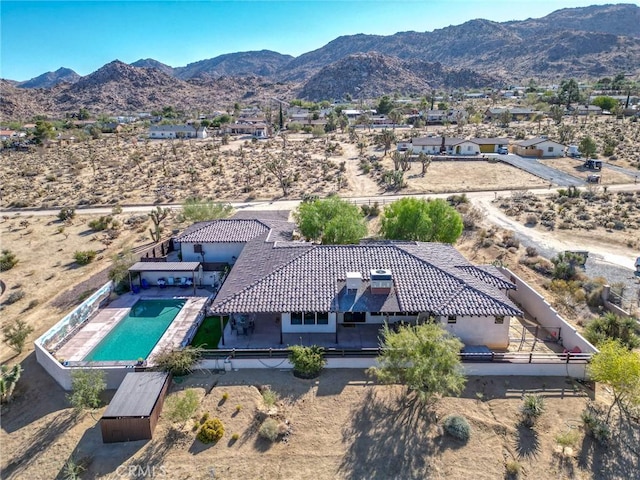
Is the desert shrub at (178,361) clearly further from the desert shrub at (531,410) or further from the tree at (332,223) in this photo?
the desert shrub at (531,410)

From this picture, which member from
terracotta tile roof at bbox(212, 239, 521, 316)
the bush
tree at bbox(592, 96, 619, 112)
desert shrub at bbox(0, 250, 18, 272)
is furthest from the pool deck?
tree at bbox(592, 96, 619, 112)

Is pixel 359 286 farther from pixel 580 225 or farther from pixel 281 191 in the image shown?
pixel 281 191

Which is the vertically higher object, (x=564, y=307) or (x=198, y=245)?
(x=198, y=245)

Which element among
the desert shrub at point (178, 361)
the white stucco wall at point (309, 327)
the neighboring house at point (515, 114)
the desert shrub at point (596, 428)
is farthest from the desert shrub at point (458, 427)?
the neighboring house at point (515, 114)

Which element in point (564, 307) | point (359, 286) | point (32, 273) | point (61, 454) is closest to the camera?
point (61, 454)

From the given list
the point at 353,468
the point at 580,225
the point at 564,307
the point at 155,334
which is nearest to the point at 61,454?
the point at 155,334
